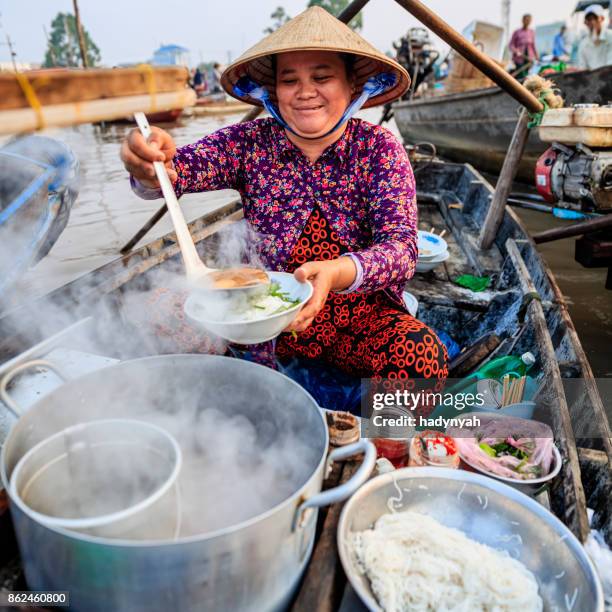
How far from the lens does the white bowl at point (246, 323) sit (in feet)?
4.83

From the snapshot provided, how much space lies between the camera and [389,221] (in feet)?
6.79

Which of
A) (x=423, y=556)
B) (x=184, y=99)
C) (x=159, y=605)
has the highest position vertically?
(x=184, y=99)

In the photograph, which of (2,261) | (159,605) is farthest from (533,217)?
(159,605)

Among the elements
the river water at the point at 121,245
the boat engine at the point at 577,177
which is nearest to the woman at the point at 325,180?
the river water at the point at 121,245

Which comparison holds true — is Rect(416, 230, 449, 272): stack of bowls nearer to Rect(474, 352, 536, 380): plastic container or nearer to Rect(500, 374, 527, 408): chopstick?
Rect(474, 352, 536, 380): plastic container

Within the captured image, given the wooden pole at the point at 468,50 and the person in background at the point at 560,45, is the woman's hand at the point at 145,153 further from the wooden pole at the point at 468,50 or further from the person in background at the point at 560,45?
the person in background at the point at 560,45

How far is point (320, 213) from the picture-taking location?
7.47ft

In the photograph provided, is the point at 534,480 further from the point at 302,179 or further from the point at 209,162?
the point at 209,162

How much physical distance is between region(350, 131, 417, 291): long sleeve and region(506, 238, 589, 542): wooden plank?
736 millimetres

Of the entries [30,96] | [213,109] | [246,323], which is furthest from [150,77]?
[213,109]

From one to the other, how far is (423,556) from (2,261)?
119 inches

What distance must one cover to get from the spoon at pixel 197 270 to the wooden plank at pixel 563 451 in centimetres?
119

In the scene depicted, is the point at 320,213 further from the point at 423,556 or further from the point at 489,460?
the point at 423,556

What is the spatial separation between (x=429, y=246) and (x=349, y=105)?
1.83m
